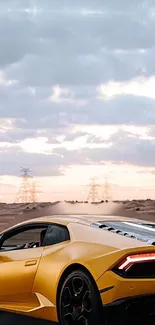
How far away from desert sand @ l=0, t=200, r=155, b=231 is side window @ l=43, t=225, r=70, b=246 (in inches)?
1155

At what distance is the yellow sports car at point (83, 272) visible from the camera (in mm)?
7289

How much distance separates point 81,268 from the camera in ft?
25.1

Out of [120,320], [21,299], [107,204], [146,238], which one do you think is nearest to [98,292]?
[120,320]

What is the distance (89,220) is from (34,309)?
123cm

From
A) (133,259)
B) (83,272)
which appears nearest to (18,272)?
(83,272)

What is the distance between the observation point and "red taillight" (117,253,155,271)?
7312 mm

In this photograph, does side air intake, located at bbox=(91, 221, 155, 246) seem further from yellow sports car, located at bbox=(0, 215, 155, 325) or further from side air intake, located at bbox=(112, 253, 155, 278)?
side air intake, located at bbox=(112, 253, 155, 278)

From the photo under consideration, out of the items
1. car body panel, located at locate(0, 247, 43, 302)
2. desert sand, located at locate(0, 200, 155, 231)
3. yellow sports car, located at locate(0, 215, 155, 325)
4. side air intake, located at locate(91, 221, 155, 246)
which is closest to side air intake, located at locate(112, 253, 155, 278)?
yellow sports car, located at locate(0, 215, 155, 325)

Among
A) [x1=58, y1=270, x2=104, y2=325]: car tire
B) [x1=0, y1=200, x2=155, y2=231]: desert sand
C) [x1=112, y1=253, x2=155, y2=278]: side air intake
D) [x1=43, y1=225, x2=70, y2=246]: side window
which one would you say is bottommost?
[x1=58, y1=270, x2=104, y2=325]: car tire

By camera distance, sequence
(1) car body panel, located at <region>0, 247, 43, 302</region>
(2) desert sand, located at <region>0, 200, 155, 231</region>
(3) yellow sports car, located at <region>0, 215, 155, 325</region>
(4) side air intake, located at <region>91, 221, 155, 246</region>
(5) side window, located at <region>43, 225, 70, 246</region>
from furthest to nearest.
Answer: (2) desert sand, located at <region>0, 200, 155, 231</region> < (1) car body panel, located at <region>0, 247, 43, 302</region> < (5) side window, located at <region>43, 225, 70, 246</region> < (4) side air intake, located at <region>91, 221, 155, 246</region> < (3) yellow sports car, located at <region>0, 215, 155, 325</region>

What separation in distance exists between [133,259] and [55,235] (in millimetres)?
1449

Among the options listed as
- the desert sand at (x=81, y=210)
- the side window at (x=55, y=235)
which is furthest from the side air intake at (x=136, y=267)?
the desert sand at (x=81, y=210)

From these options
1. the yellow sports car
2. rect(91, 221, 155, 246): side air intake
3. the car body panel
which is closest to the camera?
the yellow sports car

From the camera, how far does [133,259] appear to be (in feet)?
24.1
